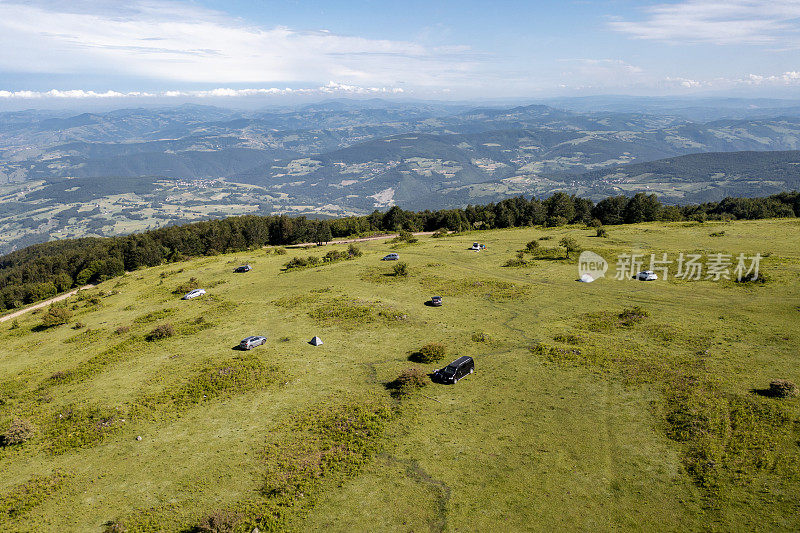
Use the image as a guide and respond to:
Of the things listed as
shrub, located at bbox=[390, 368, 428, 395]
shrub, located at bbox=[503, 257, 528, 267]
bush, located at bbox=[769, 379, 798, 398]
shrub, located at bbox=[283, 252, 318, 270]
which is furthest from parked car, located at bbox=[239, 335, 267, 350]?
bush, located at bbox=[769, 379, 798, 398]

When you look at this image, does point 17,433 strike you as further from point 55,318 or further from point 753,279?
point 753,279

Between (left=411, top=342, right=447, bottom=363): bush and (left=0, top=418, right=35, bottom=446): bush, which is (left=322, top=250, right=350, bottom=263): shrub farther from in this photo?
(left=0, top=418, right=35, bottom=446): bush

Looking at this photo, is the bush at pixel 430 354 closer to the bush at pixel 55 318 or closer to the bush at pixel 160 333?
the bush at pixel 160 333

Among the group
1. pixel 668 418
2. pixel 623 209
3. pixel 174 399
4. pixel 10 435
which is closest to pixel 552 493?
pixel 668 418

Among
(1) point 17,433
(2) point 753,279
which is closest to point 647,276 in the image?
(2) point 753,279

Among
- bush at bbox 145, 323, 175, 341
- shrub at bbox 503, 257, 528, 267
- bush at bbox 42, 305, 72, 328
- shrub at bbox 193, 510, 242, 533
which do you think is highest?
shrub at bbox 503, 257, 528, 267

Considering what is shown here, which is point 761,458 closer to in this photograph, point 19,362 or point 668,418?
point 668,418

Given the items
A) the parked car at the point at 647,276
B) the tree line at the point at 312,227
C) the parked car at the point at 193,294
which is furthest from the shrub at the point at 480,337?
the tree line at the point at 312,227
